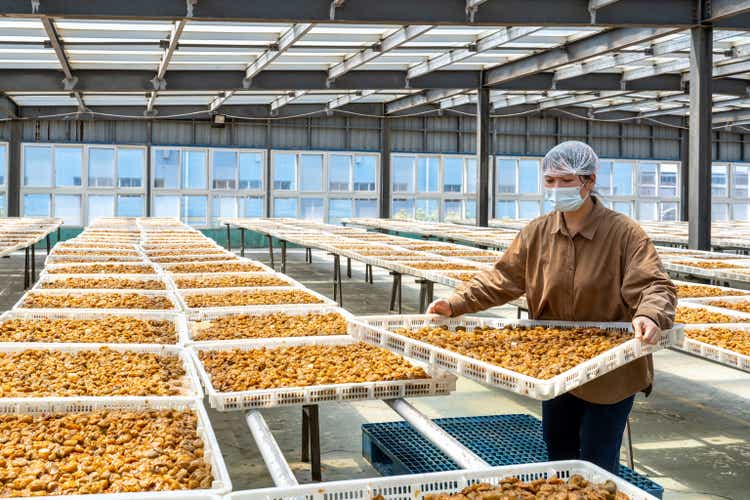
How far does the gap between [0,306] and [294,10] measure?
5168 mm

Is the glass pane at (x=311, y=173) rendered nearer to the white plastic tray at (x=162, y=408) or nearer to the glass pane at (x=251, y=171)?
the glass pane at (x=251, y=171)

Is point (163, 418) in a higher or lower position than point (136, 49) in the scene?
lower

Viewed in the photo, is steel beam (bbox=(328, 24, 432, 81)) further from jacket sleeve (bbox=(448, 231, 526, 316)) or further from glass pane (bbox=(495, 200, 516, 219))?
glass pane (bbox=(495, 200, 516, 219))

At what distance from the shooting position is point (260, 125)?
68.4 feet

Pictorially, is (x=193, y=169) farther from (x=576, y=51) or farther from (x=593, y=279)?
(x=593, y=279)

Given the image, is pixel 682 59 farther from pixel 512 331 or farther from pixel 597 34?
pixel 512 331

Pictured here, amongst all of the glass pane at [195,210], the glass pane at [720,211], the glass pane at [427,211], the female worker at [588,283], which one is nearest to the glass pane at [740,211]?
the glass pane at [720,211]

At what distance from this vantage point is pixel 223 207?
68.4ft

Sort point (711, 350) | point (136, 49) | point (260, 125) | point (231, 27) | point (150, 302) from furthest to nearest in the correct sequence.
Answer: point (260, 125) < point (136, 49) < point (231, 27) < point (150, 302) < point (711, 350)

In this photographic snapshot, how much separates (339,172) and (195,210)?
3.92m

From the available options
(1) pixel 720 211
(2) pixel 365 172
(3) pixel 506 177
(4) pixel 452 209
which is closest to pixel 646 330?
(2) pixel 365 172

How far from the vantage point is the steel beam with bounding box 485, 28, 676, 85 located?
9.49 m

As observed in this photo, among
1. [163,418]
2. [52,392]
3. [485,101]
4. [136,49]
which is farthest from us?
[485,101]

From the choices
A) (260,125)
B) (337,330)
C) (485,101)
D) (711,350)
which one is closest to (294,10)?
(337,330)
